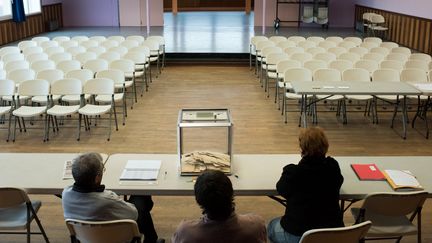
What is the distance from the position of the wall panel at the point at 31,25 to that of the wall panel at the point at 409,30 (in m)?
11.9

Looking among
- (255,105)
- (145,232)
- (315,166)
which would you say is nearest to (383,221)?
(315,166)

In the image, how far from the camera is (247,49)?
1387cm

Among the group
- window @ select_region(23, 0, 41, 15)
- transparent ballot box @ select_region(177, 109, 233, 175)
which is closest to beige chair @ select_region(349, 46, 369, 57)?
transparent ballot box @ select_region(177, 109, 233, 175)

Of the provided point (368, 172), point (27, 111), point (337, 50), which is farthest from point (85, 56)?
point (368, 172)

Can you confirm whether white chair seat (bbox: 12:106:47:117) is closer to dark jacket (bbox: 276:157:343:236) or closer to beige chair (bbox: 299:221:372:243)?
dark jacket (bbox: 276:157:343:236)

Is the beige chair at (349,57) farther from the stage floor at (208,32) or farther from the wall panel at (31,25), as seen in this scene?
the wall panel at (31,25)

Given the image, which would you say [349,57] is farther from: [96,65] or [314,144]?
[314,144]

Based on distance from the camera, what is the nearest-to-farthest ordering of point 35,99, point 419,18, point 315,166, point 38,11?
point 315,166, point 35,99, point 419,18, point 38,11

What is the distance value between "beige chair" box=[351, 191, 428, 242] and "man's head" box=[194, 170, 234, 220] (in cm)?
127

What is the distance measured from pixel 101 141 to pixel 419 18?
10.1 metres

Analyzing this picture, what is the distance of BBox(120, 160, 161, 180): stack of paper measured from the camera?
3830mm

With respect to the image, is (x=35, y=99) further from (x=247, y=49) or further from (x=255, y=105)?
(x=247, y=49)

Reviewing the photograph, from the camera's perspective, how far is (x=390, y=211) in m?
3.50

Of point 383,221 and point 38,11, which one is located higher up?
point 38,11
